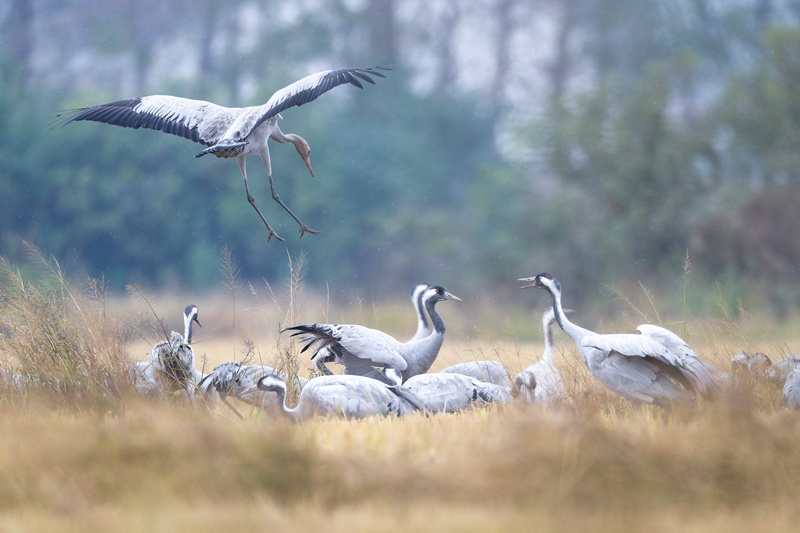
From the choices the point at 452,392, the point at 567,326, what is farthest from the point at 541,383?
the point at 452,392

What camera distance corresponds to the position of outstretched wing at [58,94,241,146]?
17.2ft

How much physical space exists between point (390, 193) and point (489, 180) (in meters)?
3.07

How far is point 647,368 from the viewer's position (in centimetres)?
417

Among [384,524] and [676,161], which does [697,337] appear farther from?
[676,161]

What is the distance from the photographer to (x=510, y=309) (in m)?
13.0

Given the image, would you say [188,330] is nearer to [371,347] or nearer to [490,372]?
[371,347]

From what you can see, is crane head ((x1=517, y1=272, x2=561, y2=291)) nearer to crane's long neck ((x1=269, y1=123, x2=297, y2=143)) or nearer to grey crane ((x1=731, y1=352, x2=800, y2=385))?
grey crane ((x1=731, y1=352, x2=800, y2=385))

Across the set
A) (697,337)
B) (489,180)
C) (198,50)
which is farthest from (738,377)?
(198,50)

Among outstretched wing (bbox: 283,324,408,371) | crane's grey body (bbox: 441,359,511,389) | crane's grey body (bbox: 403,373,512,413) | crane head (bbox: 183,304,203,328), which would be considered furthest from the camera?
crane's grey body (bbox: 441,359,511,389)

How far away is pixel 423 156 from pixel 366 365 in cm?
1359

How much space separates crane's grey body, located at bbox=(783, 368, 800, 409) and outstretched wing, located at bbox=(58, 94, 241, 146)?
333 centimetres

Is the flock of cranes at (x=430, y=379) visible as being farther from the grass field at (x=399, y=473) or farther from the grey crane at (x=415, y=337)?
the grass field at (x=399, y=473)

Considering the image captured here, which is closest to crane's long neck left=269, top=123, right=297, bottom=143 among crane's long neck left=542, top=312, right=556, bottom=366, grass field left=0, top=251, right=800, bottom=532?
crane's long neck left=542, top=312, right=556, bottom=366

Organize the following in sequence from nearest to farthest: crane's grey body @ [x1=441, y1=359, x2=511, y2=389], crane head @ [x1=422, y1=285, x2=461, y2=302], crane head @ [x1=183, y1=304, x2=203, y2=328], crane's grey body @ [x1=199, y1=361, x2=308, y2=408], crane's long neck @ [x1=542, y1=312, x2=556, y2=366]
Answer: crane's grey body @ [x1=199, y1=361, x2=308, y2=408], crane head @ [x1=183, y1=304, x2=203, y2=328], crane's long neck @ [x1=542, y1=312, x2=556, y2=366], crane's grey body @ [x1=441, y1=359, x2=511, y2=389], crane head @ [x1=422, y1=285, x2=461, y2=302]
